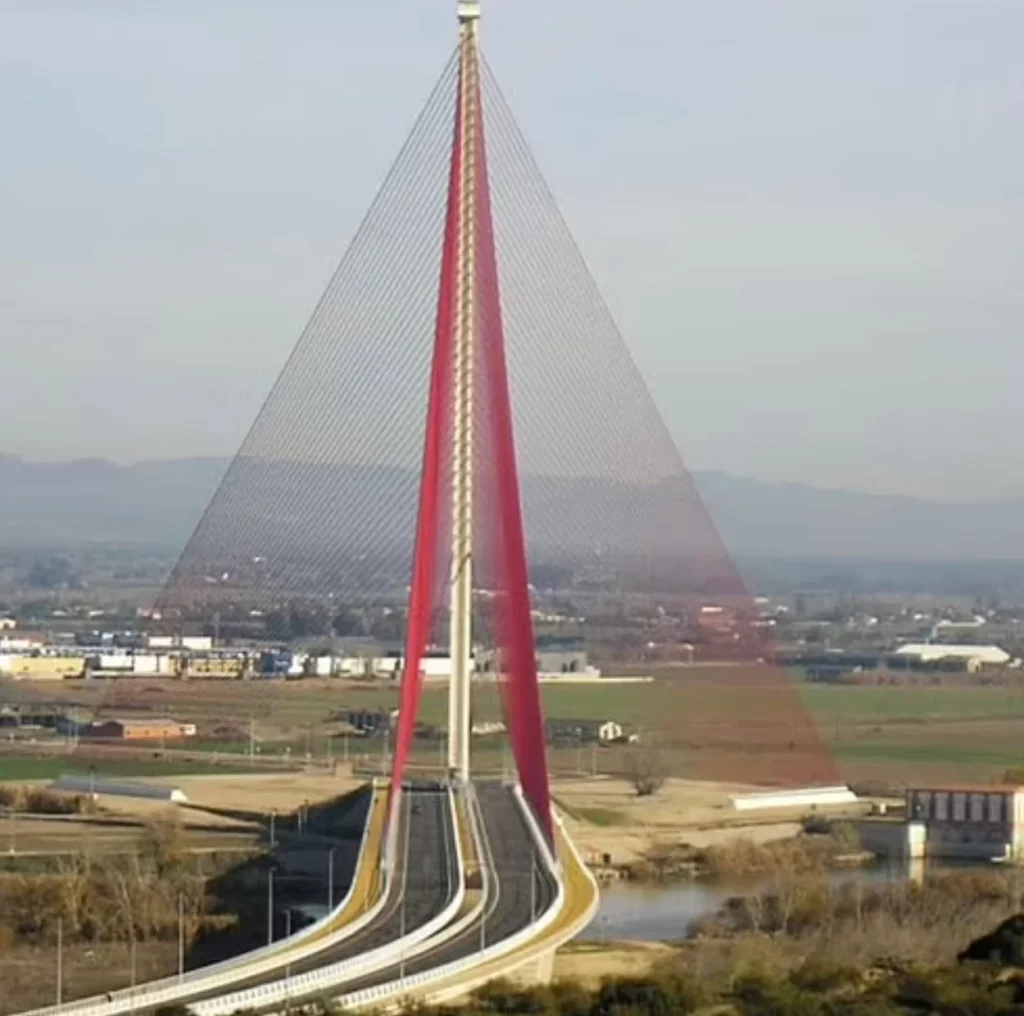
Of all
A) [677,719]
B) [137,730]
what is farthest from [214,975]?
[137,730]

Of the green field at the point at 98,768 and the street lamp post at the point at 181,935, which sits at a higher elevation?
the green field at the point at 98,768

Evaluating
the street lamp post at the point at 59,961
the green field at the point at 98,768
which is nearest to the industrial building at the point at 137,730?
the green field at the point at 98,768

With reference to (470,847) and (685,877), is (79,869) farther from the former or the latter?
(685,877)

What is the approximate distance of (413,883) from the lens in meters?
18.6

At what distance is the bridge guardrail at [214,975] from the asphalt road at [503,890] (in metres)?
0.52

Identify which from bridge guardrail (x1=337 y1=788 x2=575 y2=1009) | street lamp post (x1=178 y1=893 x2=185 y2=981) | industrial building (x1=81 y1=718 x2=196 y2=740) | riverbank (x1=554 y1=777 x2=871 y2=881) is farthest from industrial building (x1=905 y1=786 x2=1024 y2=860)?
industrial building (x1=81 y1=718 x2=196 y2=740)

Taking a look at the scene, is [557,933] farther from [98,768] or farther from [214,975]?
[98,768]

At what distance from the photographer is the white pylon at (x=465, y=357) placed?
66.1 feet

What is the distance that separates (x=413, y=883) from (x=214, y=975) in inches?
138

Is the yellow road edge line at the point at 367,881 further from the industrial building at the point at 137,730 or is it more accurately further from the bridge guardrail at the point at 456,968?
the industrial building at the point at 137,730

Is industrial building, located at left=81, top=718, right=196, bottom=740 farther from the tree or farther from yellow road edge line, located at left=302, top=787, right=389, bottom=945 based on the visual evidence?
yellow road edge line, located at left=302, top=787, right=389, bottom=945

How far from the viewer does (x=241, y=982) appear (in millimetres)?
14992

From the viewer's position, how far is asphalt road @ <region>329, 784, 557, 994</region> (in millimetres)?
15586

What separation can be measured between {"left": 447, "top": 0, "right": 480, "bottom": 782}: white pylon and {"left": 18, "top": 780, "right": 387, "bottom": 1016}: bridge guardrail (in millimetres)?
2992
